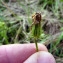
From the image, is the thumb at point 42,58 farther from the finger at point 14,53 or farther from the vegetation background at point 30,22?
the vegetation background at point 30,22

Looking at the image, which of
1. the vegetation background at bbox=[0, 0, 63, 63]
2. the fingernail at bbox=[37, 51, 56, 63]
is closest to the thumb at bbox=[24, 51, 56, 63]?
the fingernail at bbox=[37, 51, 56, 63]

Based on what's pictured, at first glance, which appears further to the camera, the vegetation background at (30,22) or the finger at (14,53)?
the vegetation background at (30,22)

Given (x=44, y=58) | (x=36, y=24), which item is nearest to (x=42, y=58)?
(x=44, y=58)

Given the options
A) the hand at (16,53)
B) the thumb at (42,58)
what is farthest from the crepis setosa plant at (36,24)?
the hand at (16,53)

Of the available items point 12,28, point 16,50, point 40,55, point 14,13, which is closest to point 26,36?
point 12,28

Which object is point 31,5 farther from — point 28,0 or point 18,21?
point 18,21

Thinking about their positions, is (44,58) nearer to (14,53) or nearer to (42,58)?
(42,58)

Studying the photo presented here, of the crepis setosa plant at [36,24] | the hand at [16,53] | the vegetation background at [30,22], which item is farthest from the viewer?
the vegetation background at [30,22]

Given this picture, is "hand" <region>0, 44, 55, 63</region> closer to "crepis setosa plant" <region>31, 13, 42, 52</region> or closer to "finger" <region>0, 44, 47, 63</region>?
"finger" <region>0, 44, 47, 63</region>

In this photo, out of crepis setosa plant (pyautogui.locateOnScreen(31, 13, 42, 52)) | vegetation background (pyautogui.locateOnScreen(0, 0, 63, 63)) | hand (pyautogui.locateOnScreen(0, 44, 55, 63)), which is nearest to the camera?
crepis setosa plant (pyautogui.locateOnScreen(31, 13, 42, 52))

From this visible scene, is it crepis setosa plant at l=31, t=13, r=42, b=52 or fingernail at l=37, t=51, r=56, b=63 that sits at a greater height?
crepis setosa plant at l=31, t=13, r=42, b=52
